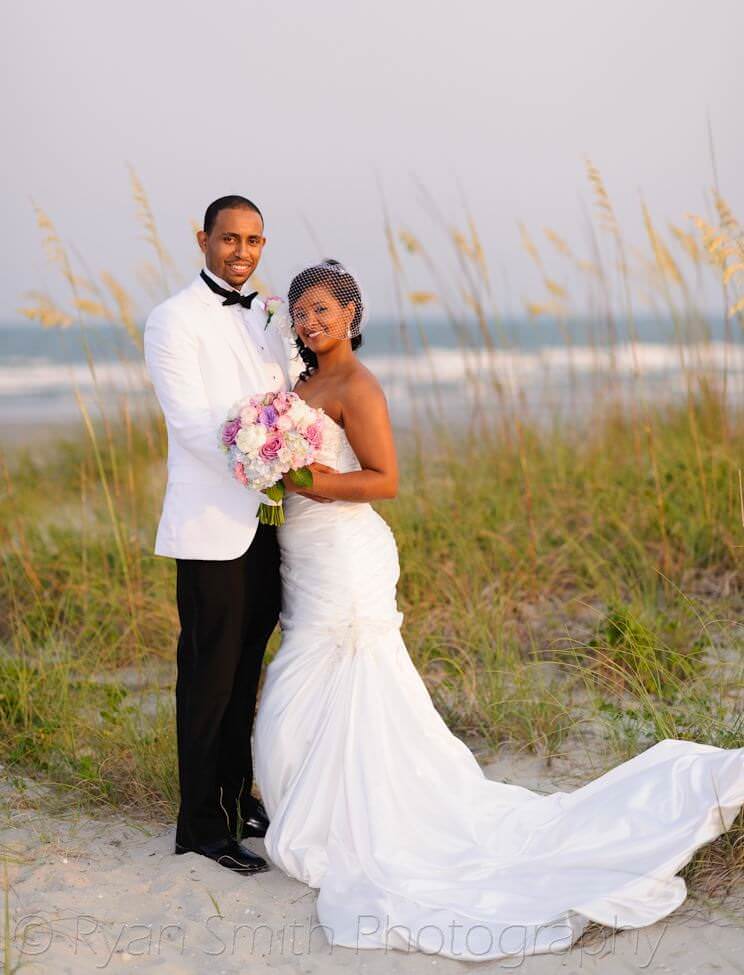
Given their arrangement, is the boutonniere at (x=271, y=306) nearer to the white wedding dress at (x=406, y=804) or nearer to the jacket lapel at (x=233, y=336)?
the jacket lapel at (x=233, y=336)

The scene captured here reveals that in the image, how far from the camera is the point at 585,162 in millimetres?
5539

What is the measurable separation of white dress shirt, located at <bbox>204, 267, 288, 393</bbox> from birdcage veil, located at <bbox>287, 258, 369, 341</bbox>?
138mm

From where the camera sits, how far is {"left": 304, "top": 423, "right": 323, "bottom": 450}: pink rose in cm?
329

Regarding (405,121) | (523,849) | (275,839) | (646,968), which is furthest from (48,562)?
(405,121)

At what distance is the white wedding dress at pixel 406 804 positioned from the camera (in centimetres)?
303

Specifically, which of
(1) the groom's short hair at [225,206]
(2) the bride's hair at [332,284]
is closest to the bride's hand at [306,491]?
(2) the bride's hair at [332,284]

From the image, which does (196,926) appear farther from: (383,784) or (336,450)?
(336,450)

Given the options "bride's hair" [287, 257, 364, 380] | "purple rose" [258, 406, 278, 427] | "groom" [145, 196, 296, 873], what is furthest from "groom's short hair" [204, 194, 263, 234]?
"purple rose" [258, 406, 278, 427]

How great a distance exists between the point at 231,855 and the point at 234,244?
205 cm

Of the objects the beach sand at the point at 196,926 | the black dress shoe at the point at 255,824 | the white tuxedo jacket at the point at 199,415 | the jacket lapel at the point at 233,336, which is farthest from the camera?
the black dress shoe at the point at 255,824

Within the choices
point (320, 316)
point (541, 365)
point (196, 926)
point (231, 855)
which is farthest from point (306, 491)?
point (541, 365)

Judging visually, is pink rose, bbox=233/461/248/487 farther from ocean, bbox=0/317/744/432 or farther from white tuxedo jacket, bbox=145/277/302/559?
ocean, bbox=0/317/744/432

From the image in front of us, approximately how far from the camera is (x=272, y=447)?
3.18 m

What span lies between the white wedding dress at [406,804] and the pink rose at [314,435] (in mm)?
152
